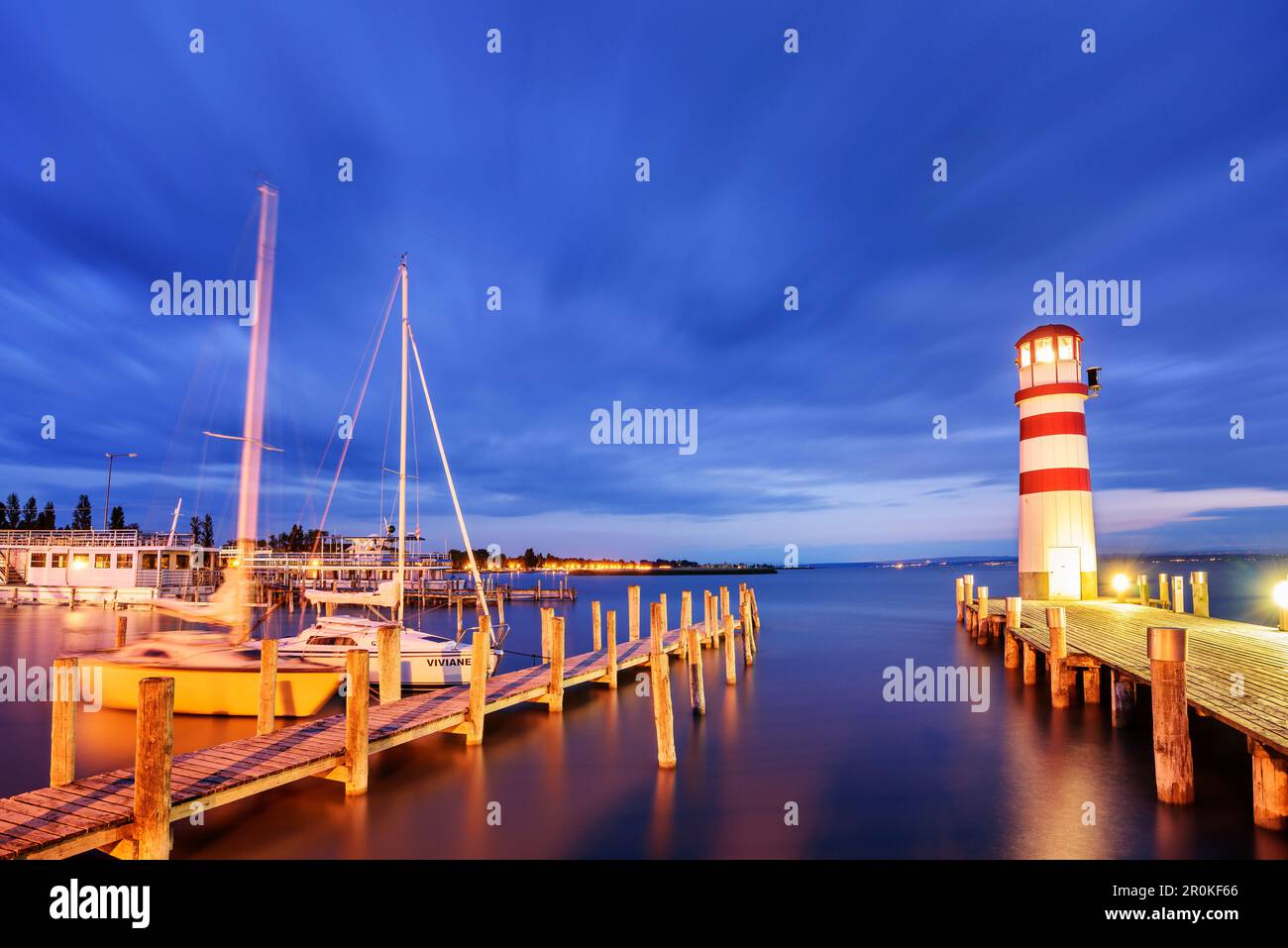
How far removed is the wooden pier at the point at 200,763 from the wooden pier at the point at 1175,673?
7.69m

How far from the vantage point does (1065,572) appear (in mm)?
24531

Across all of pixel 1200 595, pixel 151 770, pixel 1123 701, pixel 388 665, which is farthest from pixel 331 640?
pixel 1200 595

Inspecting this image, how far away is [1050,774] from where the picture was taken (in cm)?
1309

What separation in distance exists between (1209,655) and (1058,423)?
12496 mm

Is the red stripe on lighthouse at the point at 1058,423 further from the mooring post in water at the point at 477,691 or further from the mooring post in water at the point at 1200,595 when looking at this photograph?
the mooring post in water at the point at 477,691

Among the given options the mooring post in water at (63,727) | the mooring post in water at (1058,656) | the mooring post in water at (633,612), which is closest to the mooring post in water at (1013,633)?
the mooring post in water at (1058,656)

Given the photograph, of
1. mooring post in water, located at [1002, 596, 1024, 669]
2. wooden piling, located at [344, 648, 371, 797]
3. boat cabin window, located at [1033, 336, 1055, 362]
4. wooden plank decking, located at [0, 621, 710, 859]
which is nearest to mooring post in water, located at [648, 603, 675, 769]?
wooden plank decking, located at [0, 621, 710, 859]

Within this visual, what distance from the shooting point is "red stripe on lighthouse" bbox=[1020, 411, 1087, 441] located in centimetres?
2392

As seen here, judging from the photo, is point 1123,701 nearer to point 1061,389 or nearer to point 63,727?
point 1061,389

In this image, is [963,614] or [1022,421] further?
[963,614]

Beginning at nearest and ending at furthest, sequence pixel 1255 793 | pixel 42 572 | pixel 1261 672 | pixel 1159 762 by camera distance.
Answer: pixel 1255 793 < pixel 1159 762 < pixel 1261 672 < pixel 42 572
